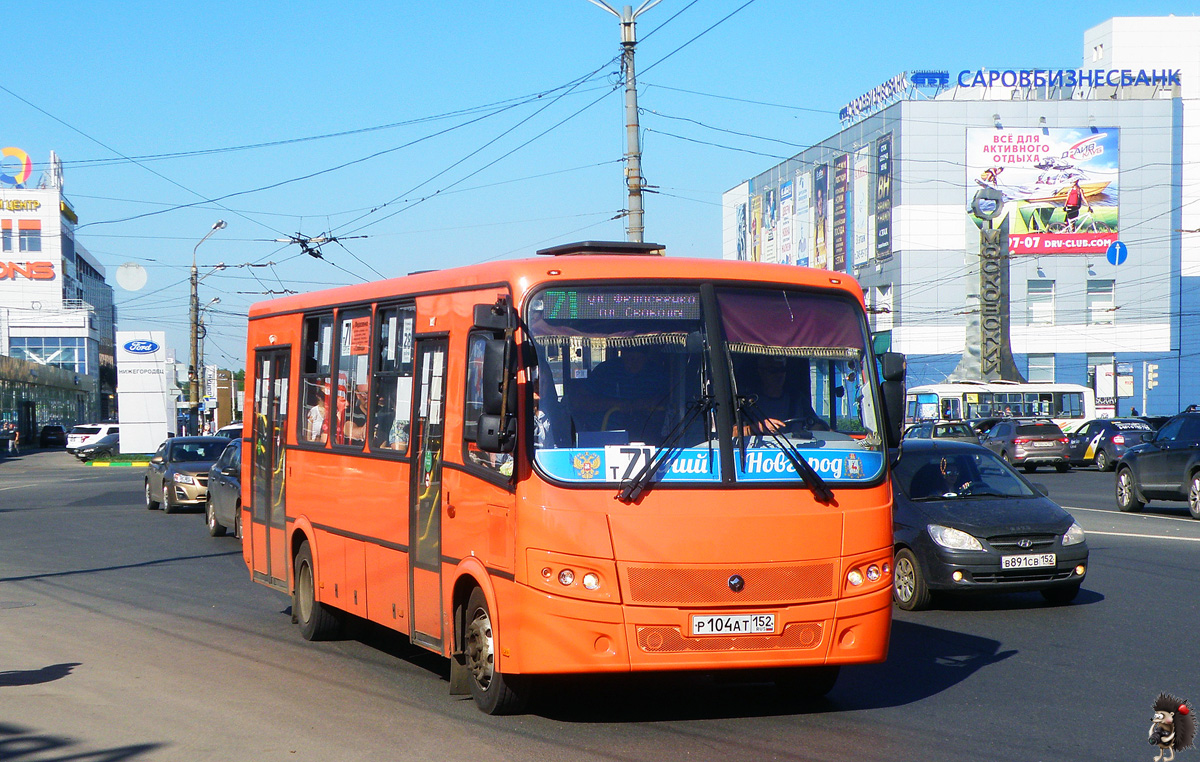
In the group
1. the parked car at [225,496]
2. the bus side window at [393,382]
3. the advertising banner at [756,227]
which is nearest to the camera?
the bus side window at [393,382]

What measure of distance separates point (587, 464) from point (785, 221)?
9524 cm

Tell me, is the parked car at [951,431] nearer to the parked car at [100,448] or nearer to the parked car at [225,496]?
the parked car at [225,496]

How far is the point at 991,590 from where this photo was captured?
11.6 m

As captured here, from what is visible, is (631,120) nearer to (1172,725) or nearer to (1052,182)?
(1172,725)

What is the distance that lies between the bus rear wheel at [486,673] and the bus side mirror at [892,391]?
Result: 2511 mm

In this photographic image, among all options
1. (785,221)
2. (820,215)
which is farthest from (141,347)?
(785,221)

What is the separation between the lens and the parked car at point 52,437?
81.8 meters

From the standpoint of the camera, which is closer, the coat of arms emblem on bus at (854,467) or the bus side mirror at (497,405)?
the bus side mirror at (497,405)

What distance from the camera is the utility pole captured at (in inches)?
836

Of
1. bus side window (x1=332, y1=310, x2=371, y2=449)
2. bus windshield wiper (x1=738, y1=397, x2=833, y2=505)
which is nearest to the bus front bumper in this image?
bus windshield wiper (x1=738, y1=397, x2=833, y2=505)

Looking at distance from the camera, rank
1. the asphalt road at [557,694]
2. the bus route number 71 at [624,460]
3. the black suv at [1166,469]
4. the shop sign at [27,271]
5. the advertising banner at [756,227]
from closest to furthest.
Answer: the asphalt road at [557,694], the bus route number 71 at [624,460], the black suv at [1166,469], the shop sign at [27,271], the advertising banner at [756,227]

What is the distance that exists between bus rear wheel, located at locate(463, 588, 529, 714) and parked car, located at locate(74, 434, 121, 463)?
2296 inches

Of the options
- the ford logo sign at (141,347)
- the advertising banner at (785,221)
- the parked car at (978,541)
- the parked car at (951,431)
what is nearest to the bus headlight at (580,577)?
the parked car at (978,541)

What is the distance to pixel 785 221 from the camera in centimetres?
10056
